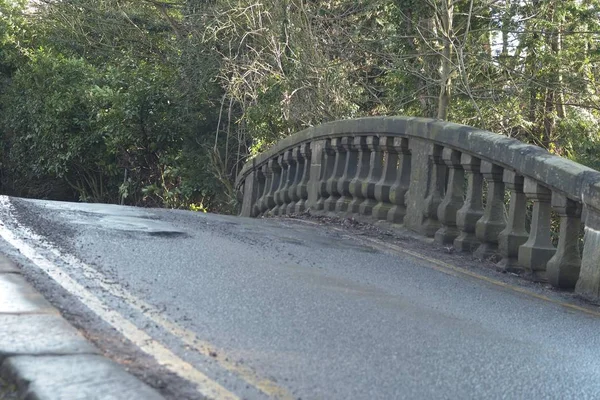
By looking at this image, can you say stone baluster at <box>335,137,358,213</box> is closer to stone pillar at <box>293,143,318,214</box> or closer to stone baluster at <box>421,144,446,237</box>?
stone pillar at <box>293,143,318,214</box>

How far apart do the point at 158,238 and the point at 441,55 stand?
8.38 metres

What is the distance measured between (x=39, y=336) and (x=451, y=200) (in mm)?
5787

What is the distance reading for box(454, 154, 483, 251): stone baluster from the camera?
8.69 meters

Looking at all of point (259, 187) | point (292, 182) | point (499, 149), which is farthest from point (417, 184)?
point (259, 187)

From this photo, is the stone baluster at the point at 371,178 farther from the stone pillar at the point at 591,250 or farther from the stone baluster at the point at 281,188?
the stone pillar at the point at 591,250

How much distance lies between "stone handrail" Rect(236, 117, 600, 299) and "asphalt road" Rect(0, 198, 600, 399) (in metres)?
0.37

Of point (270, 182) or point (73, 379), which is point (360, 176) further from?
point (73, 379)

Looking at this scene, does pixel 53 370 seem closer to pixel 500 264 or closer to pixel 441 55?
pixel 500 264

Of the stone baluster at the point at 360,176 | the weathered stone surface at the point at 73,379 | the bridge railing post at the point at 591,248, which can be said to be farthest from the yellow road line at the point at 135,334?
the stone baluster at the point at 360,176

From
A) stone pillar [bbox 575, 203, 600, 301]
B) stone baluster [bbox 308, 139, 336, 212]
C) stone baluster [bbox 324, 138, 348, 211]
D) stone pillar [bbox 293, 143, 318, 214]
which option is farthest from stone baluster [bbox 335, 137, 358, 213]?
stone pillar [bbox 575, 203, 600, 301]

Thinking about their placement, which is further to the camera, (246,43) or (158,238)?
(246,43)

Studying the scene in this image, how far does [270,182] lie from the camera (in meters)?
14.8

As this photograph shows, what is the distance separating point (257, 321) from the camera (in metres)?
4.88

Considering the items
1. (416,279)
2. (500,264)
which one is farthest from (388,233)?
(416,279)
